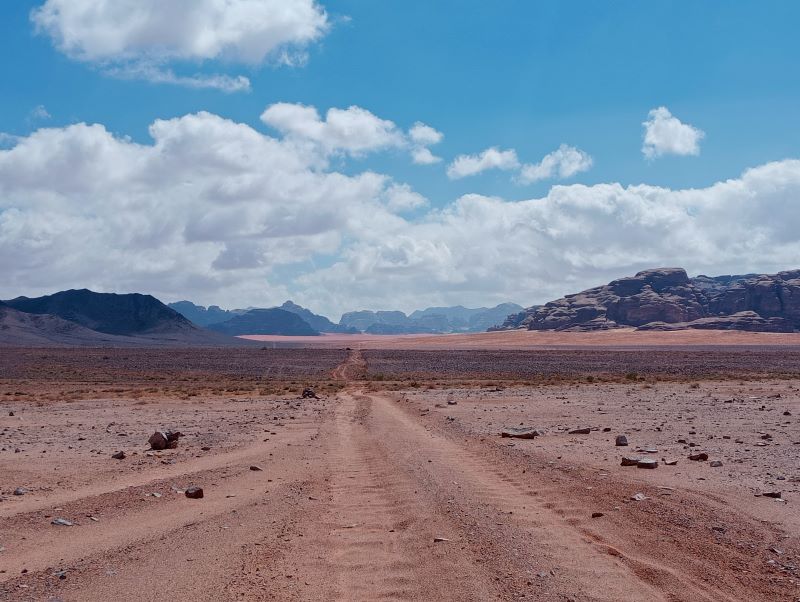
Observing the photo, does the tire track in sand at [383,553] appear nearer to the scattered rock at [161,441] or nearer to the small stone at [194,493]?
the small stone at [194,493]

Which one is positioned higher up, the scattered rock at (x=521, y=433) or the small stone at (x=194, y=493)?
the small stone at (x=194, y=493)

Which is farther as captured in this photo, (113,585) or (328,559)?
(328,559)

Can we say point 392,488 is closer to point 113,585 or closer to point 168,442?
point 113,585

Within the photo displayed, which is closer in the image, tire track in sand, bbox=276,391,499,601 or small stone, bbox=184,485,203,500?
tire track in sand, bbox=276,391,499,601

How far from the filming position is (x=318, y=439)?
65.4 feet

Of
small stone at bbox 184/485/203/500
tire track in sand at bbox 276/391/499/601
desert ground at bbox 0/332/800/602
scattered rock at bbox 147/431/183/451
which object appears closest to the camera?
tire track in sand at bbox 276/391/499/601

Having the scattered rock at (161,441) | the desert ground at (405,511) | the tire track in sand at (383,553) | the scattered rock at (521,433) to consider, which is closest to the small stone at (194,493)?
the desert ground at (405,511)

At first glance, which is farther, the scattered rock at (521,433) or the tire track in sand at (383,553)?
the scattered rock at (521,433)

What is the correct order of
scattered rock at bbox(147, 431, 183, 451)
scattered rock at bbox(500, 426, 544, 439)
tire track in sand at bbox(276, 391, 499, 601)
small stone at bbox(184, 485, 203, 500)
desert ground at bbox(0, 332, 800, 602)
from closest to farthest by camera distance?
tire track in sand at bbox(276, 391, 499, 601)
desert ground at bbox(0, 332, 800, 602)
small stone at bbox(184, 485, 203, 500)
scattered rock at bbox(147, 431, 183, 451)
scattered rock at bbox(500, 426, 544, 439)

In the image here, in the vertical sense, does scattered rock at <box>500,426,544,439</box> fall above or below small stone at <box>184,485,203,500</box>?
below

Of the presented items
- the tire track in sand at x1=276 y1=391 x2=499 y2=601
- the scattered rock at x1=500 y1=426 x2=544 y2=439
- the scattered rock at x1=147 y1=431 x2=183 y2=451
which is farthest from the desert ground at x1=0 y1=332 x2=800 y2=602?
the scattered rock at x1=500 y1=426 x2=544 y2=439

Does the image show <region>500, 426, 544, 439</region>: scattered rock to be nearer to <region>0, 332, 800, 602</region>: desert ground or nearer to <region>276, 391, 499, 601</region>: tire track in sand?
<region>0, 332, 800, 602</region>: desert ground

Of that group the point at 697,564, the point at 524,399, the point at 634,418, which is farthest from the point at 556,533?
the point at 524,399

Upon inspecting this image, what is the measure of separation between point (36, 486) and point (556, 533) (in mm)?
9014
